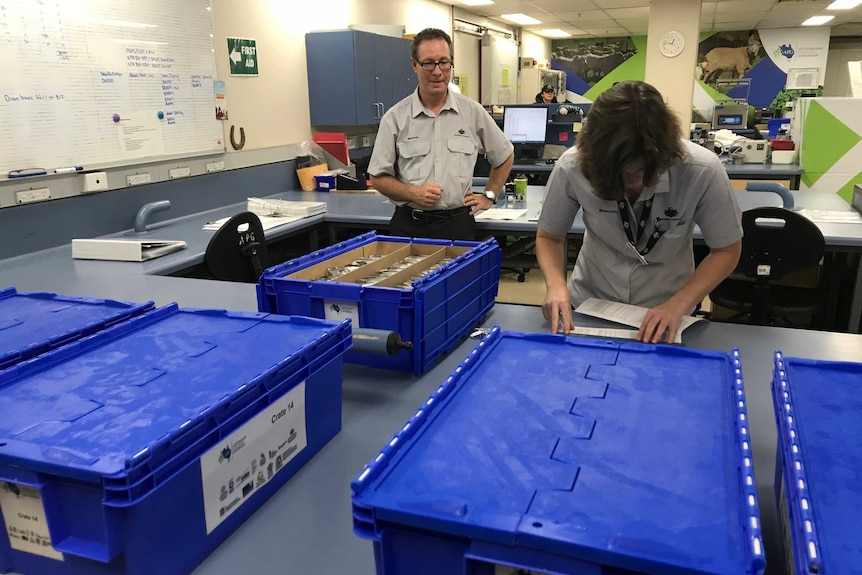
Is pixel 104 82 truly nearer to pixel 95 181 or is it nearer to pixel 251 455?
pixel 95 181

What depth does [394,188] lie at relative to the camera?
2939 millimetres

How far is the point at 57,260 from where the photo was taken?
262cm

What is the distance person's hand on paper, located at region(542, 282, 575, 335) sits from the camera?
4.91 ft

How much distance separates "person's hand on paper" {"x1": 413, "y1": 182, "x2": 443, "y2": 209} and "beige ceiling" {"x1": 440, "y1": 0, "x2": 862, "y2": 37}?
565 cm

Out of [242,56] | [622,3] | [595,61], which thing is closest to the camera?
[242,56]

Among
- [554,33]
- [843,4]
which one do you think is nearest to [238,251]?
[843,4]

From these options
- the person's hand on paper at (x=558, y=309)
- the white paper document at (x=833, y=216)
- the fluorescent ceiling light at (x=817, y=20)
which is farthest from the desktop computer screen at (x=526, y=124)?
the fluorescent ceiling light at (x=817, y=20)

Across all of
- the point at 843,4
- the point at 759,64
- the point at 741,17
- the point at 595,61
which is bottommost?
the point at 759,64

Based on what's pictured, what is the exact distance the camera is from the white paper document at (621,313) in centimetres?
154

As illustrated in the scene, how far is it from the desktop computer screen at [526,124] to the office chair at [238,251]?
368cm

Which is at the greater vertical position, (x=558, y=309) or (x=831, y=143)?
(x=831, y=143)

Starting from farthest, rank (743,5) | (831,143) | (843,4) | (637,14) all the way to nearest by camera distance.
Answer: (637,14) → (743,5) → (843,4) → (831,143)

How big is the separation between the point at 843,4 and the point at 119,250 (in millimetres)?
9611

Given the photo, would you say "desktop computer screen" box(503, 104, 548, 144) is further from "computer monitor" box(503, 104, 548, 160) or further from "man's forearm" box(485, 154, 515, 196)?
"man's forearm" box(485, 154, 515, 196)
